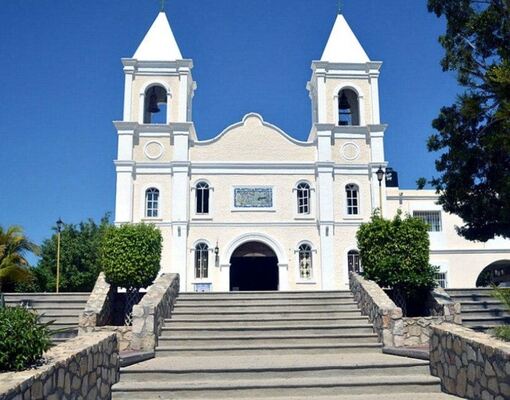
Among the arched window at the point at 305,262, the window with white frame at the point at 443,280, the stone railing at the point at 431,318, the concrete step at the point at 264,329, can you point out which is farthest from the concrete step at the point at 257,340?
the window with white frame at the point at 443,280

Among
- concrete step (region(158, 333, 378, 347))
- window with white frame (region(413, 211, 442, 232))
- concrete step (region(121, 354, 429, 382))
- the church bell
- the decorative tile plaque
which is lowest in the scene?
concrete step (region(121, 354, 429, 382))

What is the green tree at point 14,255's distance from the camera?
599 inches

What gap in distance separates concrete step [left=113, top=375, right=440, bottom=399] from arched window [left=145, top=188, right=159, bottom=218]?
15.2 meters

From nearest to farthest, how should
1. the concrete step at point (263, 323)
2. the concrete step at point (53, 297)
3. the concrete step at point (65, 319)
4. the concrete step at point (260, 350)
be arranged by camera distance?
the concrete step at point (260, 350)
the concrete step at point (263, 323)
the concrete step at point (65, 319)
the concrete step at point (53, 297)

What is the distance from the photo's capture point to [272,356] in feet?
30.0

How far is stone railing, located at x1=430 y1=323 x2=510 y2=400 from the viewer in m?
5.58

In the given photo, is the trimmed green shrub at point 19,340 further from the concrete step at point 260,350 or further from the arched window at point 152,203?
the arched window at point 152,203

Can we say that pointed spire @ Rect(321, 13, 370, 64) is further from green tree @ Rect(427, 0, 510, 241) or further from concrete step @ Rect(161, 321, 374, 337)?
concrete step @ Rect(161, 321, 374, 337)

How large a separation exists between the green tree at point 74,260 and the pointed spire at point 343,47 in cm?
1556

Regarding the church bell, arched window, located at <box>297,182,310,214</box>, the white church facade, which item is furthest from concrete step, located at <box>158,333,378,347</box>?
the church bell

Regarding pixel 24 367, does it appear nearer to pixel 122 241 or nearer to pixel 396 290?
pixel 122 241

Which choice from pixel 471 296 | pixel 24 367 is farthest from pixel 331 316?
pixel 24 367

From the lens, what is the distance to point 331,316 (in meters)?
11.8

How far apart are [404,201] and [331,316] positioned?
48.9 ft
